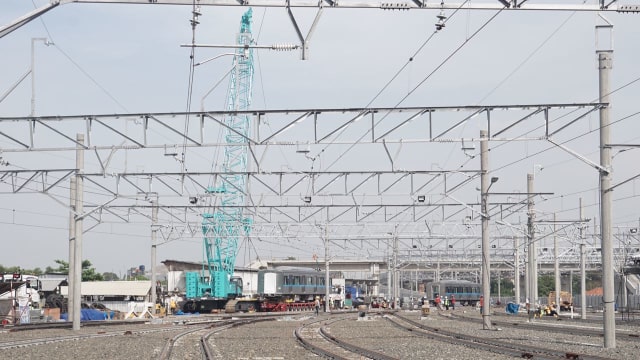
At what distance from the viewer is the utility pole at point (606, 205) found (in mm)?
25375

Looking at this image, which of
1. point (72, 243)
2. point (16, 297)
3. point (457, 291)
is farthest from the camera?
point (457, 291)

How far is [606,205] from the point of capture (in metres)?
25.5

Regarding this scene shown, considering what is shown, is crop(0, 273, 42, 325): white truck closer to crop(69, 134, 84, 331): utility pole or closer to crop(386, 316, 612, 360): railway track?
crop(69, 134, 84, 331): utility pole

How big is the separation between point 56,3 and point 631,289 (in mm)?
92369

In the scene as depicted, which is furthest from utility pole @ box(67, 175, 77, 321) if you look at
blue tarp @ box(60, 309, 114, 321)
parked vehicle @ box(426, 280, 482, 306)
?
parked vehicle @ box(426, 280, 482, 306)

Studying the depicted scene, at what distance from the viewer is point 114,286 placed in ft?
287

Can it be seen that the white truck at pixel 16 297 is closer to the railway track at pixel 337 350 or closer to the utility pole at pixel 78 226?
the utility pole at pixel 78 226

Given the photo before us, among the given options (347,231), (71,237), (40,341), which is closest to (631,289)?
(347,231)

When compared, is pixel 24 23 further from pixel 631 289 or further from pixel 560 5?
pixel 631 289

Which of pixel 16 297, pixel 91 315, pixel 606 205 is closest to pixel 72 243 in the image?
pixel 16 297

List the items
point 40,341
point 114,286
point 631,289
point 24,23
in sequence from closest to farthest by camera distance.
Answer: point 24,23, point 40,341, point 114,286, point 631,289

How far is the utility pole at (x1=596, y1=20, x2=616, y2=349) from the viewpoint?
25.4 meters

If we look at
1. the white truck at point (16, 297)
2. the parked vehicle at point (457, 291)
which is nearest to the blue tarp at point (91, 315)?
the white truck at point (16, 297)

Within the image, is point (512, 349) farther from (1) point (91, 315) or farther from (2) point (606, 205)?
(1) point (91, 315)
